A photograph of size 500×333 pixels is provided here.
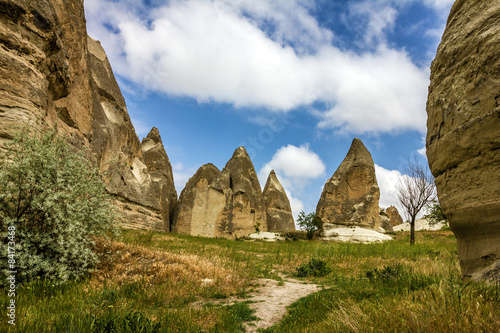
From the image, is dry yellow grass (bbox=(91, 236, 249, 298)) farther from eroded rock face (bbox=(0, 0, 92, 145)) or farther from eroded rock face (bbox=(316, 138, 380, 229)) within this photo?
eroded rock face (bbox=(316, 138, 380, 229))

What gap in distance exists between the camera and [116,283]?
618 cm

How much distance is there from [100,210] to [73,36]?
10.3m

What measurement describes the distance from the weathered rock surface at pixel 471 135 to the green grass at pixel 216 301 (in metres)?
0.82

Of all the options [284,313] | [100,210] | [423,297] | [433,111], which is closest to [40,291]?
[100,210]

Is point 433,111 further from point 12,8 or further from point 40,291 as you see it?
point 12,8

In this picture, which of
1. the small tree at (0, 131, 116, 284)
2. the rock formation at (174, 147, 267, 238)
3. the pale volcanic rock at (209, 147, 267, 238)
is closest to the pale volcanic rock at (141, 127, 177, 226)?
the rock formation at (174, 147, 267, 238)

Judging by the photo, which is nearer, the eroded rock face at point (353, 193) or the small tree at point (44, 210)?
the small tree at point (44, 210)

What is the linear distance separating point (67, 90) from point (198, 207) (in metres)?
26.7

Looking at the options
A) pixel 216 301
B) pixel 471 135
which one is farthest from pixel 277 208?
pixel 471 135

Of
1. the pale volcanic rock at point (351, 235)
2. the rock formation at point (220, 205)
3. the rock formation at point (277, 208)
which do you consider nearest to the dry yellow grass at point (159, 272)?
the pale volcanic rock at point (351, 235)

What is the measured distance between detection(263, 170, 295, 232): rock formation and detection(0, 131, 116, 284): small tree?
3906 centimetres

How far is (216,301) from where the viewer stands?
5.93 meters

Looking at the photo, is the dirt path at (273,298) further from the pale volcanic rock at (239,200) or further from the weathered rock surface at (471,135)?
the pale volcanic rock at (239,200)

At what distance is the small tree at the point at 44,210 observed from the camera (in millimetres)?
5637
